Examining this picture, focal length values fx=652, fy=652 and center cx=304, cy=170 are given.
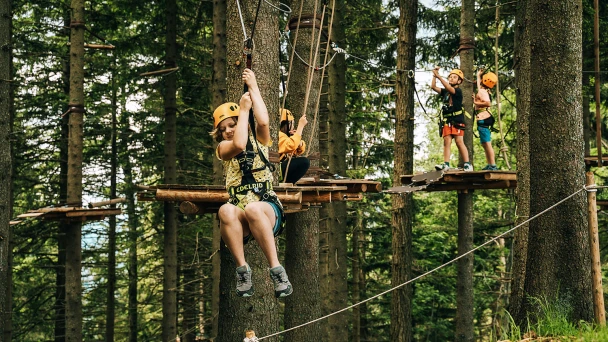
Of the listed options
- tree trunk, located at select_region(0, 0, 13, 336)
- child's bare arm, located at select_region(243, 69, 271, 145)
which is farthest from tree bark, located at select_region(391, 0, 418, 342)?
child's bare arm, located at select_region(243, 69, 271, 145)

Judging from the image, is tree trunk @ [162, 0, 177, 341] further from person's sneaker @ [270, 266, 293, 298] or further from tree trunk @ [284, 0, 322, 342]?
person's sneaker @ [270, 266, 293, 298]

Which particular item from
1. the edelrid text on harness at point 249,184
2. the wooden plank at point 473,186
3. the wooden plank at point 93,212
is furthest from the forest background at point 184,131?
the edelrid text on harness at point 249,184

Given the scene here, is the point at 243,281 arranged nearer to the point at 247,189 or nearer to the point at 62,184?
the point at 247,189

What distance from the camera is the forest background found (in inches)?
602

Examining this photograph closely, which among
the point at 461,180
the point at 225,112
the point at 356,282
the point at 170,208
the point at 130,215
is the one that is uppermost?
the point at 225,112

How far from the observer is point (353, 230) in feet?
57.8

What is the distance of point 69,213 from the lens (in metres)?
10.3

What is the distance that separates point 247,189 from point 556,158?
9.40ft

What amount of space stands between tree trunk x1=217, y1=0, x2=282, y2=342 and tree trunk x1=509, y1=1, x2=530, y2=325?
3.40 metres

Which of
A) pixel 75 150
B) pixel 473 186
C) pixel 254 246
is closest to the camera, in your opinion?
pixel 254 246

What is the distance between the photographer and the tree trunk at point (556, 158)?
5844 millimetres

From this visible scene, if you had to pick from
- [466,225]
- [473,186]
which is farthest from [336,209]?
[473,186]

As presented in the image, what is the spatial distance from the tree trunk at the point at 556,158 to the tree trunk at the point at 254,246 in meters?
2.39

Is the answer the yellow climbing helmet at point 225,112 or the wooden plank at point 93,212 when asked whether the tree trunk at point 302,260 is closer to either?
the wooden plank at point 93,212
